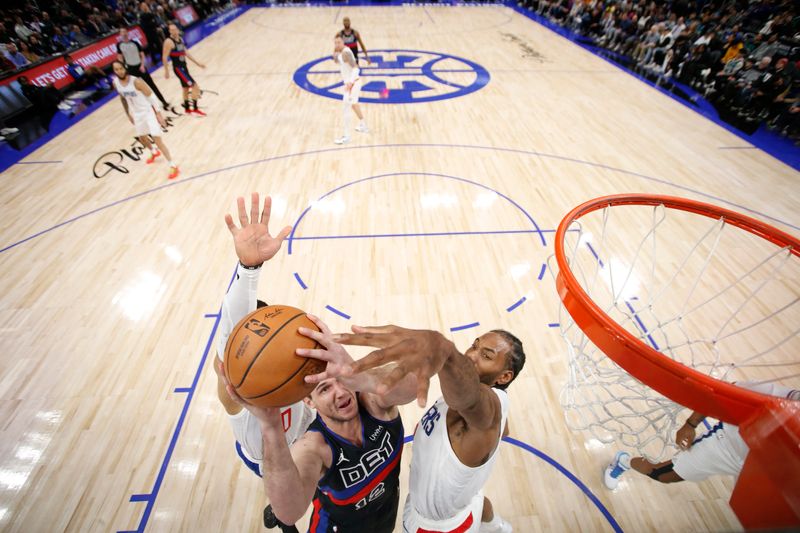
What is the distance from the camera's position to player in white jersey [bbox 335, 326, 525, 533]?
1006mm

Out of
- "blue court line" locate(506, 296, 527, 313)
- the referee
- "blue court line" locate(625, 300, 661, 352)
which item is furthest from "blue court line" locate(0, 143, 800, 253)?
the referee

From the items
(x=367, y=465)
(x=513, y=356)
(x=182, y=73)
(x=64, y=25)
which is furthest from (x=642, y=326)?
(x=64, y=25)

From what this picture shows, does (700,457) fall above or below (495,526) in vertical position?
above

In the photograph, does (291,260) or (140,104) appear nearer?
(291,260)

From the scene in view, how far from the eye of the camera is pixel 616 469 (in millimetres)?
2797

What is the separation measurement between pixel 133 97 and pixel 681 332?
25.8ft

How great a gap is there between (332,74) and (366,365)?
38.9 ft

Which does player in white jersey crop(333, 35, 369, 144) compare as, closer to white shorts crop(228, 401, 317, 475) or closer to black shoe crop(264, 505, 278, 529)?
white shorts crop(228, 401, 317, 475)

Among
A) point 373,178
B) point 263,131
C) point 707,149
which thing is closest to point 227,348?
point 373,178

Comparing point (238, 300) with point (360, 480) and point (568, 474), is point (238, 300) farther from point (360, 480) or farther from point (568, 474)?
point (568, 474)

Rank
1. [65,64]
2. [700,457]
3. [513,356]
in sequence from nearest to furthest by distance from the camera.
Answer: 1. [513,356]
2. [700,457]
3. [65,64]

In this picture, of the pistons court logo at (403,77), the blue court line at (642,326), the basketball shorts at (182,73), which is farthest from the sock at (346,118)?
the blue court line at (642,326)

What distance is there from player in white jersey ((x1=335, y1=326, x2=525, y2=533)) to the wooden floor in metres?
1.00

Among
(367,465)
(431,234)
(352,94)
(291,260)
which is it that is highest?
(367,465)
